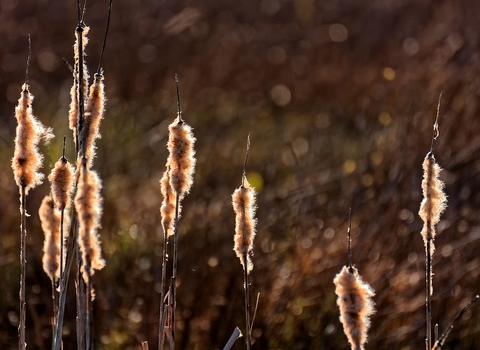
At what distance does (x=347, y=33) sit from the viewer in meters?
8.51

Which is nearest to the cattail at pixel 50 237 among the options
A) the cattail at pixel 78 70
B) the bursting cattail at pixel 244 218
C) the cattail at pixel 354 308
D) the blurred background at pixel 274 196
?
the blurred background at pixel 274 196

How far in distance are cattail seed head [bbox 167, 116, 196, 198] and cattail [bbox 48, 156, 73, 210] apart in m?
0.19

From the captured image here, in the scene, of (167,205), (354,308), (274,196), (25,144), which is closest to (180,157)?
(167,205)

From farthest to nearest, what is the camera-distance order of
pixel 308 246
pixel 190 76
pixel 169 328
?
pixel 190 76
pixel 308 246
pixel 169 328

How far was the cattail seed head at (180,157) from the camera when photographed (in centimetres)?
148

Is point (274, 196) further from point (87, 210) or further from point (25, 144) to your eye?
point (87, 210)

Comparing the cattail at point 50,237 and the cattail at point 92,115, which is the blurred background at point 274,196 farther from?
the cattail at point 92,115

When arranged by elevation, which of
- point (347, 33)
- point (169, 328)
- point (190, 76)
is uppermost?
point (347, 33)

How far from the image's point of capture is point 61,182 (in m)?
1.42

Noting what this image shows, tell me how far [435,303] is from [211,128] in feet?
10.9

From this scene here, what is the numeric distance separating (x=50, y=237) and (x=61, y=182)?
268 millimetres

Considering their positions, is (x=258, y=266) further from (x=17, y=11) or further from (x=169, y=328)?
(x=17, y=11)

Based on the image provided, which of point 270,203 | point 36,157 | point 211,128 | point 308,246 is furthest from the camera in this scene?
point 211,128

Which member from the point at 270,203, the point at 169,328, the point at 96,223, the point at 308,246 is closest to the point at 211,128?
the point at 270,203
